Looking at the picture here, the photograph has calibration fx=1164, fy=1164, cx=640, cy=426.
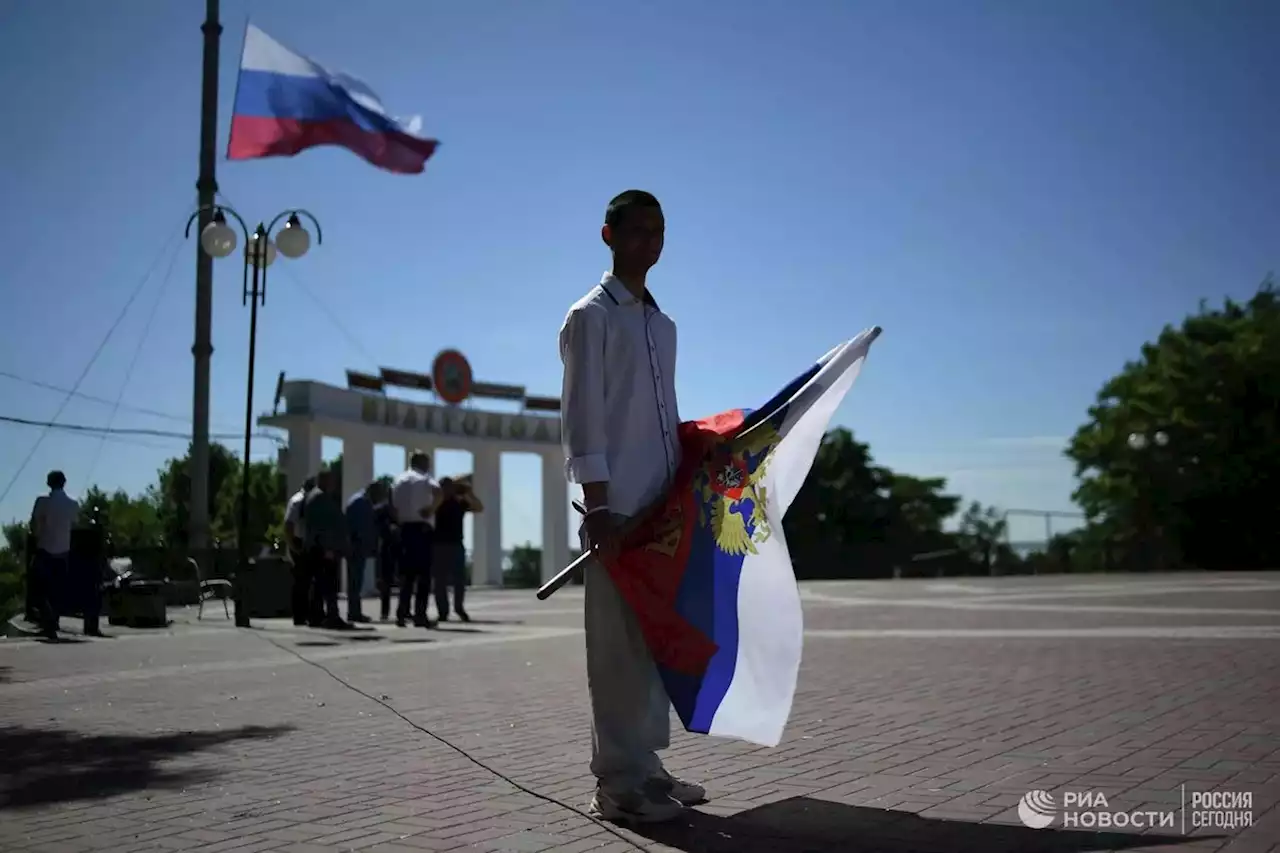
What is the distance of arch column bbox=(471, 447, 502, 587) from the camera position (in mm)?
37625

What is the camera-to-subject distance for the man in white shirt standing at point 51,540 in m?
12.8

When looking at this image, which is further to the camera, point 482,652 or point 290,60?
point 290,60

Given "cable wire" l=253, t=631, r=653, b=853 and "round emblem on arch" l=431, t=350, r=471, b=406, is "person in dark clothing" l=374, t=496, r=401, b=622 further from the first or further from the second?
"round emblem on arch" l=431, t=350, r=471, b=406

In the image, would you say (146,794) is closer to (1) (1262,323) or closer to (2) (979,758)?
(2) (979,758)

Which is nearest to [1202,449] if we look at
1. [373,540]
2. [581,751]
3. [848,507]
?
[848,507]

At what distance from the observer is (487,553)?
37625 millimetres

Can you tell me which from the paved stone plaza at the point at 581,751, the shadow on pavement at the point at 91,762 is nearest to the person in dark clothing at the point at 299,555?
the paved stone plaza at the point at 581,751

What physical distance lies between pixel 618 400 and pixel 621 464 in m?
0.23

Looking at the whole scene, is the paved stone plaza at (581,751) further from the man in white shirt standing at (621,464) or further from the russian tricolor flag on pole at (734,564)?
the russian tricolor flag on pole at (734,564)

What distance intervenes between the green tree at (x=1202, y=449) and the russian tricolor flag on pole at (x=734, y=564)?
35.8m

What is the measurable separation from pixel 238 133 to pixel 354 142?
84.1 inches

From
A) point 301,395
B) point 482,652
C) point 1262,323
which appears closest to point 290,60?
point 301,395

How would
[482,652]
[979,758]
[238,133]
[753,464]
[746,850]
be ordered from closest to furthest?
[746,850], [753,464], [979,758], [482,652], [238,133]

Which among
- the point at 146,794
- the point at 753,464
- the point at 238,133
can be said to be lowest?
the point at 146,794
